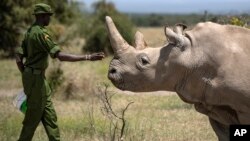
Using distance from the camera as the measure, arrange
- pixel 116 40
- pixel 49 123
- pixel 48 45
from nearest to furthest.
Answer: pixel 116 40, pixel 48 45, pixel 49 123

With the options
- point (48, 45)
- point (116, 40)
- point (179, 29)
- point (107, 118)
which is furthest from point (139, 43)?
point (107, 118)

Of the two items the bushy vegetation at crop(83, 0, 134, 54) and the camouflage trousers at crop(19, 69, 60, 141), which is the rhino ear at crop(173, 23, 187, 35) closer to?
the camouflage trousers at crop(19, 69, 60, 141)

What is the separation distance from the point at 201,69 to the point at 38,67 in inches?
86.5

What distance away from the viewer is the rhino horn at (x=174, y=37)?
6.50m

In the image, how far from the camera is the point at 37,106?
25.9 feet

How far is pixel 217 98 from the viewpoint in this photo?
643 cm

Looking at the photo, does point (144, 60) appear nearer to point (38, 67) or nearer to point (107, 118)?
point (38, 67)

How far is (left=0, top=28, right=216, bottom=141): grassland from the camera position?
10188 millimetres

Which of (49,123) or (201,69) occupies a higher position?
(201,69)

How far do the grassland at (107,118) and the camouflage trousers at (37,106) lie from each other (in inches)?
36.1

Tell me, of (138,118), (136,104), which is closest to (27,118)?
(138,118)

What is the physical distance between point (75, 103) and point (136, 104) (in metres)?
1.46

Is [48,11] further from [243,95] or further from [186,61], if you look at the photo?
[243,95]

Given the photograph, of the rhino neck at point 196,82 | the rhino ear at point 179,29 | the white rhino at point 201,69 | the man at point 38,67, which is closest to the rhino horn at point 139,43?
the white rhino at point 201,69
